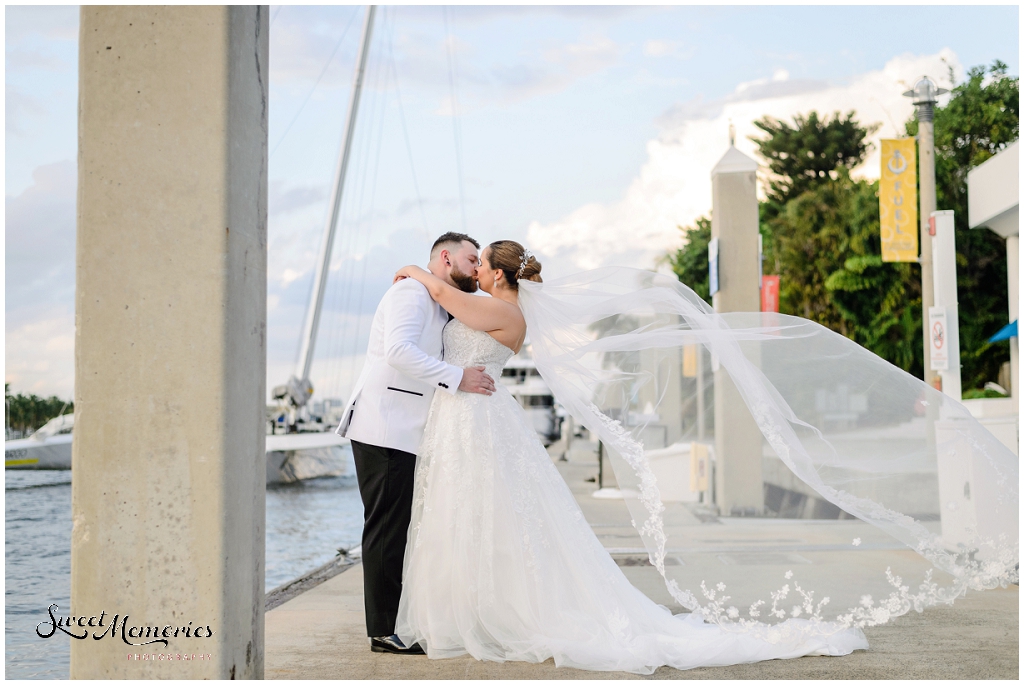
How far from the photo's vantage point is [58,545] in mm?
10984

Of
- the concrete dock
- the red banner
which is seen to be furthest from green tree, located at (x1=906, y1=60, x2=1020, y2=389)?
the concrete dock

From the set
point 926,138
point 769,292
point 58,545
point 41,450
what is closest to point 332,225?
point 41,450

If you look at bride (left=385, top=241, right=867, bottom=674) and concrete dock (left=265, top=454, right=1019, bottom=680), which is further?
bride (left=385, top=241, right=867, bottom=674)

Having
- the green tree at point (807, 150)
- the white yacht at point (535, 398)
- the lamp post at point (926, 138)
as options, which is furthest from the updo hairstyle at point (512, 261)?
the white yacht at point (535, 398)

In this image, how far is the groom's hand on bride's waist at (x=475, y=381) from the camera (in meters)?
4.10

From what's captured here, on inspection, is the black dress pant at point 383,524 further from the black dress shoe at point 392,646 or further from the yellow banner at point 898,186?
the yellow banner at point 898,186

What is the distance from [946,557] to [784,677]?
3.43 ft

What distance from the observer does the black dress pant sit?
12.8 ft

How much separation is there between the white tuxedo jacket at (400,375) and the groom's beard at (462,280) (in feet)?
0.57

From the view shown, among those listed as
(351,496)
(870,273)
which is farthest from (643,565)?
(870,273)

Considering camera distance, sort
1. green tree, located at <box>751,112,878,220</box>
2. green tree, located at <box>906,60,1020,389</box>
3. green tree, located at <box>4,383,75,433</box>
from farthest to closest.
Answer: green tree, located at <box>751,112,878,220</box>
green tree, located at <box>4,383,75,433</box>
green tree, located at <box>906,60,1020,389</box>

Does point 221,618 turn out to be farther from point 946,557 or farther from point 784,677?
point 946,557

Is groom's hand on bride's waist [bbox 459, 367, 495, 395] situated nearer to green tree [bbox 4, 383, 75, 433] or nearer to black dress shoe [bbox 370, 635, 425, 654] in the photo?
black dress shoe [bbox 370, 635, 425, 654]

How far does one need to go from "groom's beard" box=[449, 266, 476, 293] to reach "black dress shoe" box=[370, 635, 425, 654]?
1713 millimetres
